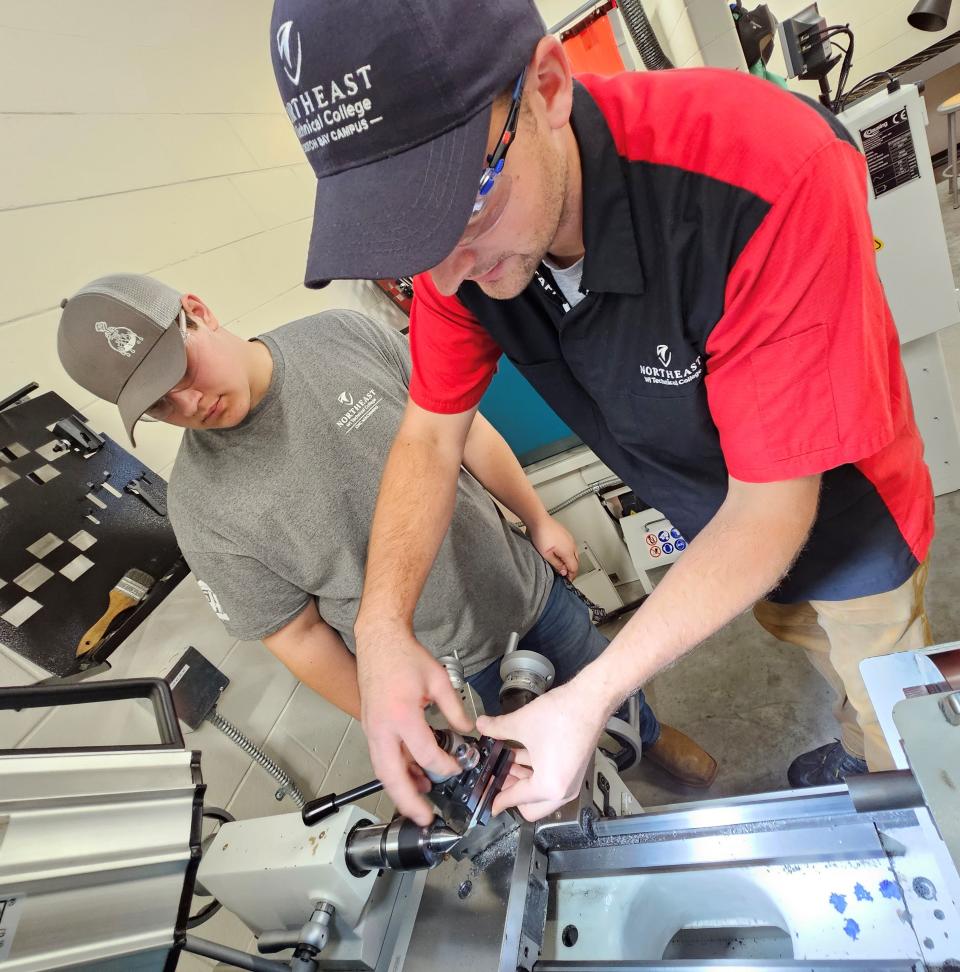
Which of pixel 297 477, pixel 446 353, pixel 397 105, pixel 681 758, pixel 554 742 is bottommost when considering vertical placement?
pixel 681 758

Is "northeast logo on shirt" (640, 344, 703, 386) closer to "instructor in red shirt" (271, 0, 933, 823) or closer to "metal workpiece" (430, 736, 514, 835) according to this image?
"instructor in red shirt" (271, 0, 933, 823)

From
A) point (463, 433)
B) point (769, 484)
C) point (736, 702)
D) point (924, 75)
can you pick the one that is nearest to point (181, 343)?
point (463, 433)

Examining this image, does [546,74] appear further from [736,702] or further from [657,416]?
[736,702]

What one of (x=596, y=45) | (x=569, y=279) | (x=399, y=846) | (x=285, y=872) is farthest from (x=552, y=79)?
(x=596, y=45)

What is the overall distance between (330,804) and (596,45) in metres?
2.79

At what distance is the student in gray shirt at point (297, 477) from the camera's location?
106cm

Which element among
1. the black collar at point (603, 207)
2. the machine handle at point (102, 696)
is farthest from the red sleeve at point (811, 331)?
the machine handle at point (102, 696)

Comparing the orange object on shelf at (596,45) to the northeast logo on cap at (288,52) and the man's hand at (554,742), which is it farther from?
the man's hand at (554,742)

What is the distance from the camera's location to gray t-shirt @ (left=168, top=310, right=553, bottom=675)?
3.78 ft

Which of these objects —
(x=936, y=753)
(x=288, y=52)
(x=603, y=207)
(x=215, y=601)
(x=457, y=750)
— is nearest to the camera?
(x=936, y=753)

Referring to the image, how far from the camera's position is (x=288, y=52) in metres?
0.56

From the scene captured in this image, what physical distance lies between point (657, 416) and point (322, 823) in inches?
29.5

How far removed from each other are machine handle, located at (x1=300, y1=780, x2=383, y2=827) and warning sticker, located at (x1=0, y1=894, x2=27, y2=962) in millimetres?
367

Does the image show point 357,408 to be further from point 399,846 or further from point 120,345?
point 399,846
